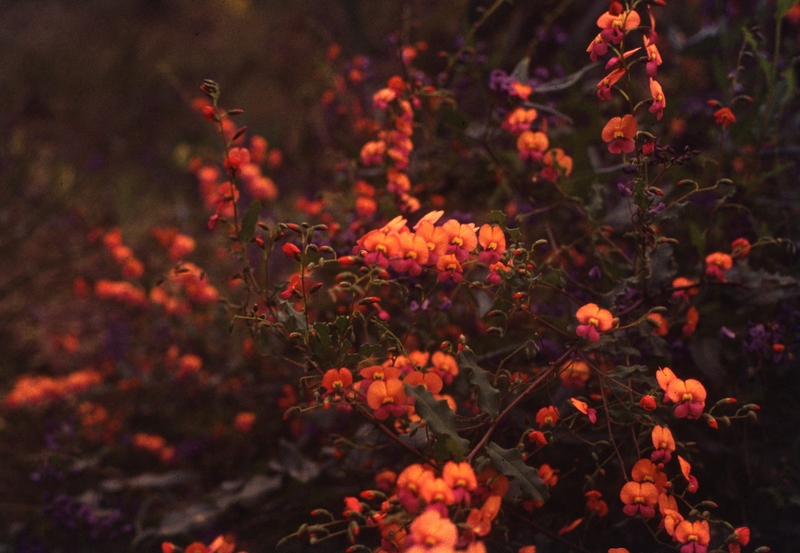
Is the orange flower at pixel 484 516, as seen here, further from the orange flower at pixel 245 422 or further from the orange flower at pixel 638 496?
the orange flower at pixel 245 422

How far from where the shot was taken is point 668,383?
0.66 meters

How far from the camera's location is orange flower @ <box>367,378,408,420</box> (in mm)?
646

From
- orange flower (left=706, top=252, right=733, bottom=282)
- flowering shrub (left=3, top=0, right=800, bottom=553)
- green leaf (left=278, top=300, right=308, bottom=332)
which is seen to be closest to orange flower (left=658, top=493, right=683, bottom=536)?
flowering shrub (left=3, top=0, right=800, bottom=553)

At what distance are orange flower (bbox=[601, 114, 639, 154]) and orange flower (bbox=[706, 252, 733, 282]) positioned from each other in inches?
9.3

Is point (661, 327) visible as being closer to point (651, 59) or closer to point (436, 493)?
point (651, 59)

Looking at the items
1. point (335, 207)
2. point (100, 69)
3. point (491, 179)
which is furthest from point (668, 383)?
point (100, 69)

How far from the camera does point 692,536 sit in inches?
24.7

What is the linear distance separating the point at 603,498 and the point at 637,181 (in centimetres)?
42

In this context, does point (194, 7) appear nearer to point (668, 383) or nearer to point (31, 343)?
point (31, 343)

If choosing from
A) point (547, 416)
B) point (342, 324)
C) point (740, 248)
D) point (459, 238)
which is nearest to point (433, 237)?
point (459, 238)

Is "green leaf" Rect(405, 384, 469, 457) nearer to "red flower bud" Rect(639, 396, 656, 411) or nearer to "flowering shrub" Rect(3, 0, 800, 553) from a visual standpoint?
"flowering shrub" Rect(3, 0, 800, 553)

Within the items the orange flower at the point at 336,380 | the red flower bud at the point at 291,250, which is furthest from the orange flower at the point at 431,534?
the red flower bud at the point at 291,250

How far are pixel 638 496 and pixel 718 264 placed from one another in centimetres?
36

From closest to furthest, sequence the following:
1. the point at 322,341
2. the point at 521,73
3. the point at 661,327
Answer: the point at 322,341
the point at 661,327
the point at 521,73
